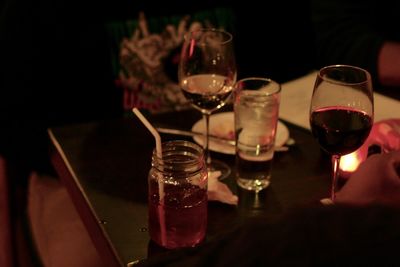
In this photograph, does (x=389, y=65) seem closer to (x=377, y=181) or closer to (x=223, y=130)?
(x=223, y=130)

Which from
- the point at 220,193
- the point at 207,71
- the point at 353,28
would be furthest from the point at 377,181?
the point at 353,28

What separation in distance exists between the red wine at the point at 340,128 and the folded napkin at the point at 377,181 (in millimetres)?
40

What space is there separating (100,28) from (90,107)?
0.23m

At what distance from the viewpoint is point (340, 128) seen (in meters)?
0.95

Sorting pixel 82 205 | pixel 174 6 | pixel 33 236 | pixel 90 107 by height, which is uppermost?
pixel 174 6

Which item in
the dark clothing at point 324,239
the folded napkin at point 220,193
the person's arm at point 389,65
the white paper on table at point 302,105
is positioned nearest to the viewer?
the dark clothing at point 324,239

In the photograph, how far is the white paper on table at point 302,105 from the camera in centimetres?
134

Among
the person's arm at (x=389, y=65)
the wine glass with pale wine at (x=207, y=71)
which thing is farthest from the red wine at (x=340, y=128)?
the person's arm at (x=389, y=65)

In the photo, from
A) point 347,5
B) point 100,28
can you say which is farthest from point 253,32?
point 100,28

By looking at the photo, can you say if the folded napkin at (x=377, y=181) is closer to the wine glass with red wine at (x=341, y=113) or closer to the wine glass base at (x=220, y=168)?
the wine glass with red wine at (x=341, y=113)

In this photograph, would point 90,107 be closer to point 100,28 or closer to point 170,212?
point 100,28

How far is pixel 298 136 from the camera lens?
1.27 m

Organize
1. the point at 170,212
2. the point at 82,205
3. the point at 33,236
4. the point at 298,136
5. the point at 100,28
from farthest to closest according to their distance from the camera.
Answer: the point at 100,28
the point at 33,236
the point at 298,136
the point at 82,205
the point at 170,212

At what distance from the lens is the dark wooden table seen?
0.96m
